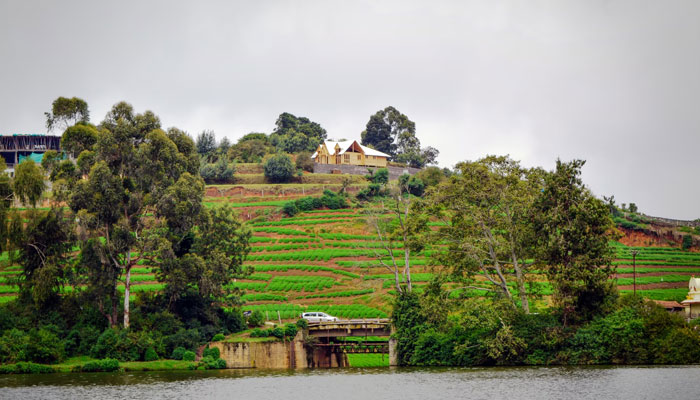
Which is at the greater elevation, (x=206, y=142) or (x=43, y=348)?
(x=206, y=142)

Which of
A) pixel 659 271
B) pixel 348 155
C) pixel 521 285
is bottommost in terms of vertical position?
pixel 659 271

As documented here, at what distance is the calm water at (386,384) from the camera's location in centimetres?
3628

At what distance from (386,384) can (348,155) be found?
89419mm

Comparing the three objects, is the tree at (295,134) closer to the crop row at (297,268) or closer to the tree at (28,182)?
the crop row at (297,268)

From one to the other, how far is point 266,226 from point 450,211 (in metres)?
47.2

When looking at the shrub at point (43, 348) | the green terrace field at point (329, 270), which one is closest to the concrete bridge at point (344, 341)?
the green terrace field at point (329, 270)

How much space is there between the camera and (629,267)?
85500mm

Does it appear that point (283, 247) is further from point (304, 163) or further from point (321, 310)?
point (304, 163)

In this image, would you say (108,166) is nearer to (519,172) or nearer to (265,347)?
(265,347)

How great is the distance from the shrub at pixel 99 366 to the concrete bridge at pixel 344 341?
47.2 ft

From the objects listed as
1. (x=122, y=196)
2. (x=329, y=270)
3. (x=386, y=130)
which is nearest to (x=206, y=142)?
(x=386, y=130)

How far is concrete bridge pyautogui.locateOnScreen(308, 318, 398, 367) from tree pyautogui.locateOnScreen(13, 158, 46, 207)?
2214 centimetres

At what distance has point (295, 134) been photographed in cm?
14638

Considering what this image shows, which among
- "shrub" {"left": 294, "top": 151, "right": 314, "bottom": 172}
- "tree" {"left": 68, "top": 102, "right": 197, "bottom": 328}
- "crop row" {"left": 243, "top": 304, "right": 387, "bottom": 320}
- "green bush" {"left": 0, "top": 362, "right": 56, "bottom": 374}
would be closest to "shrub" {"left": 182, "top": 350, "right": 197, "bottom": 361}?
"tree" {"left": 68, "top": 102, "right": 197, "bottom": 328}
